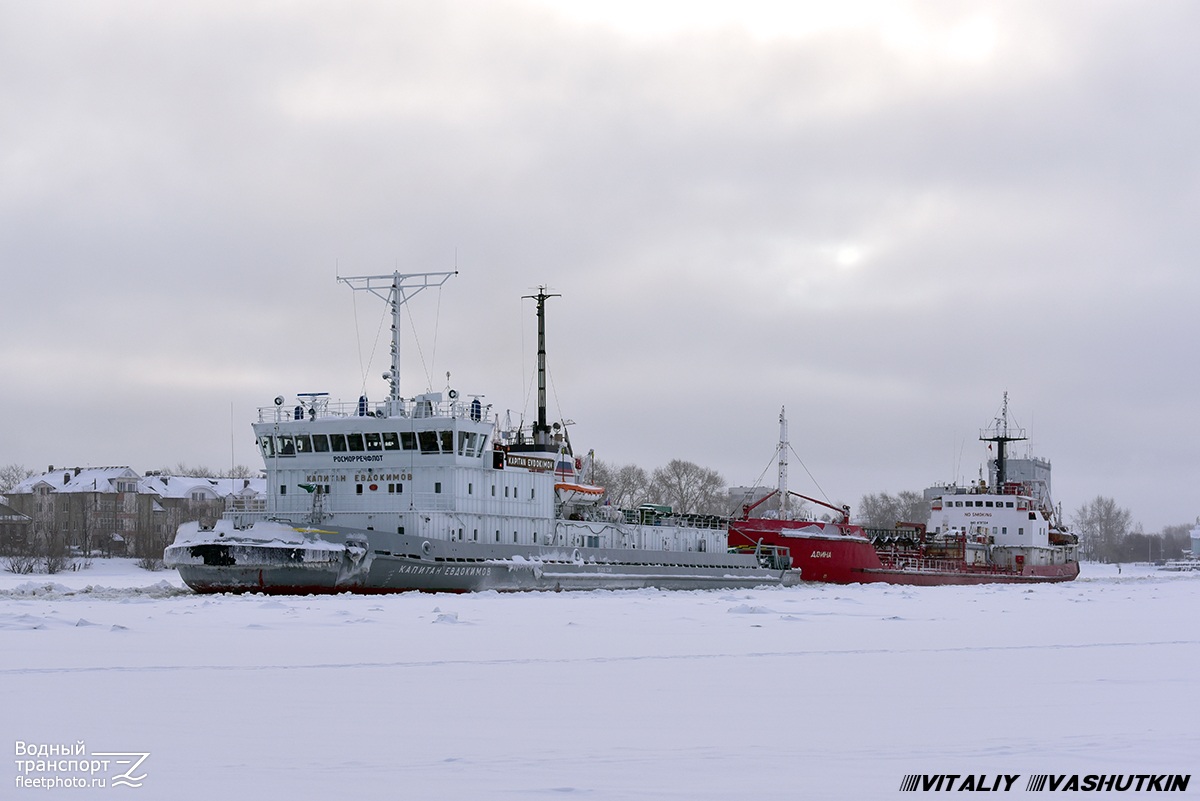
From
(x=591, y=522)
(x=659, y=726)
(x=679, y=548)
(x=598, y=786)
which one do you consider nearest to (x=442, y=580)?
(x=591, y=522)

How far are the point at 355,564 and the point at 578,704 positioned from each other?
80.6 feet

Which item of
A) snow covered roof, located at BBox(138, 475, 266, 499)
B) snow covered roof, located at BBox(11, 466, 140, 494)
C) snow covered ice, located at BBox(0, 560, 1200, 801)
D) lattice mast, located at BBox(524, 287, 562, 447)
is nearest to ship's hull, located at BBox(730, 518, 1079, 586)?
lattice mast, located at BBox(524, 287, 562, 447)

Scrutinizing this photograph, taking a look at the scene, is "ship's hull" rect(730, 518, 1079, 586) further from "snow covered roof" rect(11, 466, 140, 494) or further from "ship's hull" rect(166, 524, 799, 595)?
"snow covered roof" rect(11, 466, 140, 494)

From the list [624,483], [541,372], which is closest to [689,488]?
[624,483]

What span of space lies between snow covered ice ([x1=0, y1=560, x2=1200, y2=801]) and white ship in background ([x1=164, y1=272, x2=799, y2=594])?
11.1 meters

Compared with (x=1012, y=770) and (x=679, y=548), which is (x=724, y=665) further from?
(x=679, y=548)

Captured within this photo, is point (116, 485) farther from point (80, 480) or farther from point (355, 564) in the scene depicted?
point (355, 564)

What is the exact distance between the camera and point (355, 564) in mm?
36438

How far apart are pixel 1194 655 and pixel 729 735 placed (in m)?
11.6

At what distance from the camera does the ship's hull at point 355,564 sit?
3600 centimetres

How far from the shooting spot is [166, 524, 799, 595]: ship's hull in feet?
118

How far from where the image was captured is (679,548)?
5469 centimetres

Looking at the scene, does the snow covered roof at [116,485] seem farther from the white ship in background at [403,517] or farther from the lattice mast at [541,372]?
the white ship in background at [403,517]

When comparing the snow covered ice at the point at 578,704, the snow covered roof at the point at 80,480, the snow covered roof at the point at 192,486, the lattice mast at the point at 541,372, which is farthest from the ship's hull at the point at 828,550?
the snow covered roof at the point at 80,480
